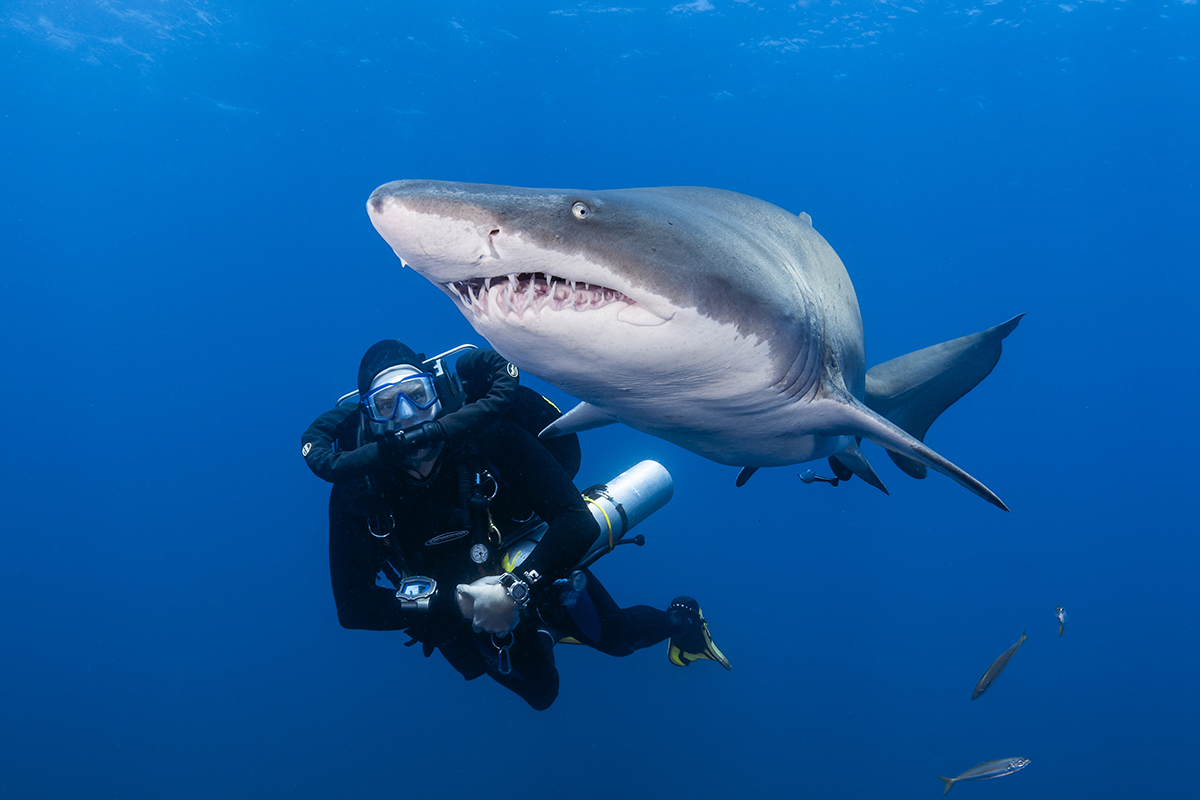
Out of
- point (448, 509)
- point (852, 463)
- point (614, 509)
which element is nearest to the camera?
point (448, 509)

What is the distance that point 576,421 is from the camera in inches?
176

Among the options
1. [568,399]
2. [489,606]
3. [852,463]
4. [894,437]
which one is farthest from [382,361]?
[568,399]

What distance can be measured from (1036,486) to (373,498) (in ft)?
181

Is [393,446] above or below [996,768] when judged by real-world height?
above

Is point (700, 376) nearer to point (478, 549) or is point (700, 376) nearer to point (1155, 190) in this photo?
point (478, 549)

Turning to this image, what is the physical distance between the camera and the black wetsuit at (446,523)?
3.66 metres

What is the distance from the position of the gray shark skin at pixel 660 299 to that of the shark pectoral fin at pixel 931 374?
3.00ft

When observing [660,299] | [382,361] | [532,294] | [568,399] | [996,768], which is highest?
[568,399]

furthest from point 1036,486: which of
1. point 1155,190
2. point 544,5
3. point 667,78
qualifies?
point 544,5

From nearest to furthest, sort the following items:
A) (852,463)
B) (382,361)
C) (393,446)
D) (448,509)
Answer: (393,446) < (448,509) < (382,361) < (852,463)

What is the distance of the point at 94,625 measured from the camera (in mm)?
48000

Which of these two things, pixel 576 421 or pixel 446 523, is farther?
pixel 576 421

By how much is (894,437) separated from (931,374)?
197cm

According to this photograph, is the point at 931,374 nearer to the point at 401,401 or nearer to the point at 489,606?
the point at 489,606
